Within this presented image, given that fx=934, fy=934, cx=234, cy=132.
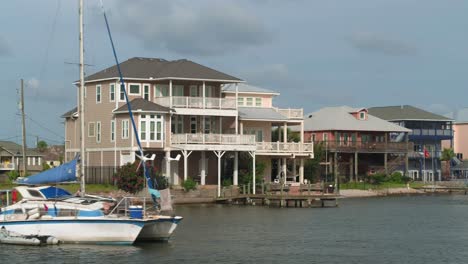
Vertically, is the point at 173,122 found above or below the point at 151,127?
above

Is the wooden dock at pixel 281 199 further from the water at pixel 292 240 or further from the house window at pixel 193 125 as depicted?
the house window at pixel 193 125

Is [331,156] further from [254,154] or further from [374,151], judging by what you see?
[254,154]

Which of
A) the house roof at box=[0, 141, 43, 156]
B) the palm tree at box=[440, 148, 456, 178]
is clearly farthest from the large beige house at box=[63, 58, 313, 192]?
the palm tree at box=[440, 148, 456, 178]

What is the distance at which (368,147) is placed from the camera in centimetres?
9950

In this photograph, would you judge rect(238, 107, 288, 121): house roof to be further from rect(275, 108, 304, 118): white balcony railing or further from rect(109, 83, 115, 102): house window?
rect(109, 83, 115, 102): house window

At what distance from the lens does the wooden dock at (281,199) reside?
A: 6876 cm

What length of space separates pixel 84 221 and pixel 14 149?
75947 mm

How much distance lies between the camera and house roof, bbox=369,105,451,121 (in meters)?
116

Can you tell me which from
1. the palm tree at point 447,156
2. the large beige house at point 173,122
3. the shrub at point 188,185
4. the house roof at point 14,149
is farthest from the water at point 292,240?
the palm tree at point 447,156

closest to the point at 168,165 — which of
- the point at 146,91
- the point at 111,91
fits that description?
the point at 146,91

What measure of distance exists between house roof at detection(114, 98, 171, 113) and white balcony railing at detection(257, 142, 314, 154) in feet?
34.7

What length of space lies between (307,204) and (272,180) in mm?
15050

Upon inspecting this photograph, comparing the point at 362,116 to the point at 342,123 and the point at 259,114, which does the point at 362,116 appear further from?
the point at 259,114

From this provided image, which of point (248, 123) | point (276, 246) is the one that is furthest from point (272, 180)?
point (276, 246)
